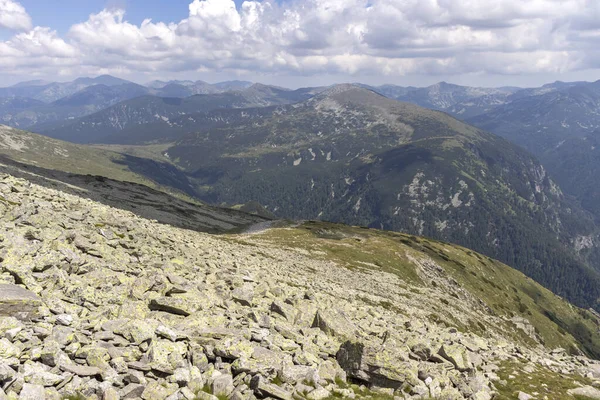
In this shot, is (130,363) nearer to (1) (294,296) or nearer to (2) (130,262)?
(2) (130,262)

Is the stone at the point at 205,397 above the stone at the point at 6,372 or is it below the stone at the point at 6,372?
below

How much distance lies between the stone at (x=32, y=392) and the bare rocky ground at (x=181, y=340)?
0.03 m

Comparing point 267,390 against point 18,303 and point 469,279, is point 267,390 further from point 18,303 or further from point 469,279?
point 469,279

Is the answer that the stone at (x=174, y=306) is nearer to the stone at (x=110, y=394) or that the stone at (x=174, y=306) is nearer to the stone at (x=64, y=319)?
the stone at (x=64, y=319)

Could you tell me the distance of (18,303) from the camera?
55.0 feet

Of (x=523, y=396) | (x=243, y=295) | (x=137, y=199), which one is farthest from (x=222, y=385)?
(x=137, y=199)

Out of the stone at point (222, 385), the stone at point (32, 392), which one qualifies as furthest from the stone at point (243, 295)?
the stone at point (32, 392)

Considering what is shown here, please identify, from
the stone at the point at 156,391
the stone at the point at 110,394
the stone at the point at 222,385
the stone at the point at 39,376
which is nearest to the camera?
the stone at the point at 39,376

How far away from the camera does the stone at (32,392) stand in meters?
12.1

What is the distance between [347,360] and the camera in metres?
20.6

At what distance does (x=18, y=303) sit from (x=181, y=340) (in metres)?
7.82

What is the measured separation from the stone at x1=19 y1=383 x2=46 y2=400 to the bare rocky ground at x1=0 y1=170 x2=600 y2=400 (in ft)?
0.10

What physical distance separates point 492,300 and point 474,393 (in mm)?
105412

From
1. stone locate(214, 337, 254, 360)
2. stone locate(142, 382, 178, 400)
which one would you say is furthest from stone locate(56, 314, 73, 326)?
stone locate(214, 337, 254, 360)
